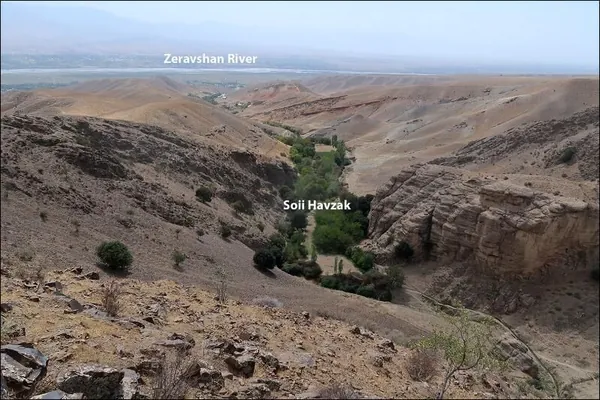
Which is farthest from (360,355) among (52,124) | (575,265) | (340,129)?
(340,129)

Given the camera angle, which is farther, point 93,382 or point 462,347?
point 462,347

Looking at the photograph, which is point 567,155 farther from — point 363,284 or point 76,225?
point 76,225

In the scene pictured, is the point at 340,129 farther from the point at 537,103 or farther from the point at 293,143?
the point at 537,103

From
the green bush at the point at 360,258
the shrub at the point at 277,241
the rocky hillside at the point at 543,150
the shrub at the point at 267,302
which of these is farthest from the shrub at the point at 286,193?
the shrub at the point at 267,302

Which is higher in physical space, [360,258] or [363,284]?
[360,258]

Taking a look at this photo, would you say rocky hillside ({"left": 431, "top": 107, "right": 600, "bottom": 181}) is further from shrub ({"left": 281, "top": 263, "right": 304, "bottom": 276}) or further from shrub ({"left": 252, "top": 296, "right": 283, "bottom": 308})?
shrub ({"left": 252, "top": 296, "right": 283, "bottom": 308})

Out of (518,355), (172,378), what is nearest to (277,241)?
(518,355)
